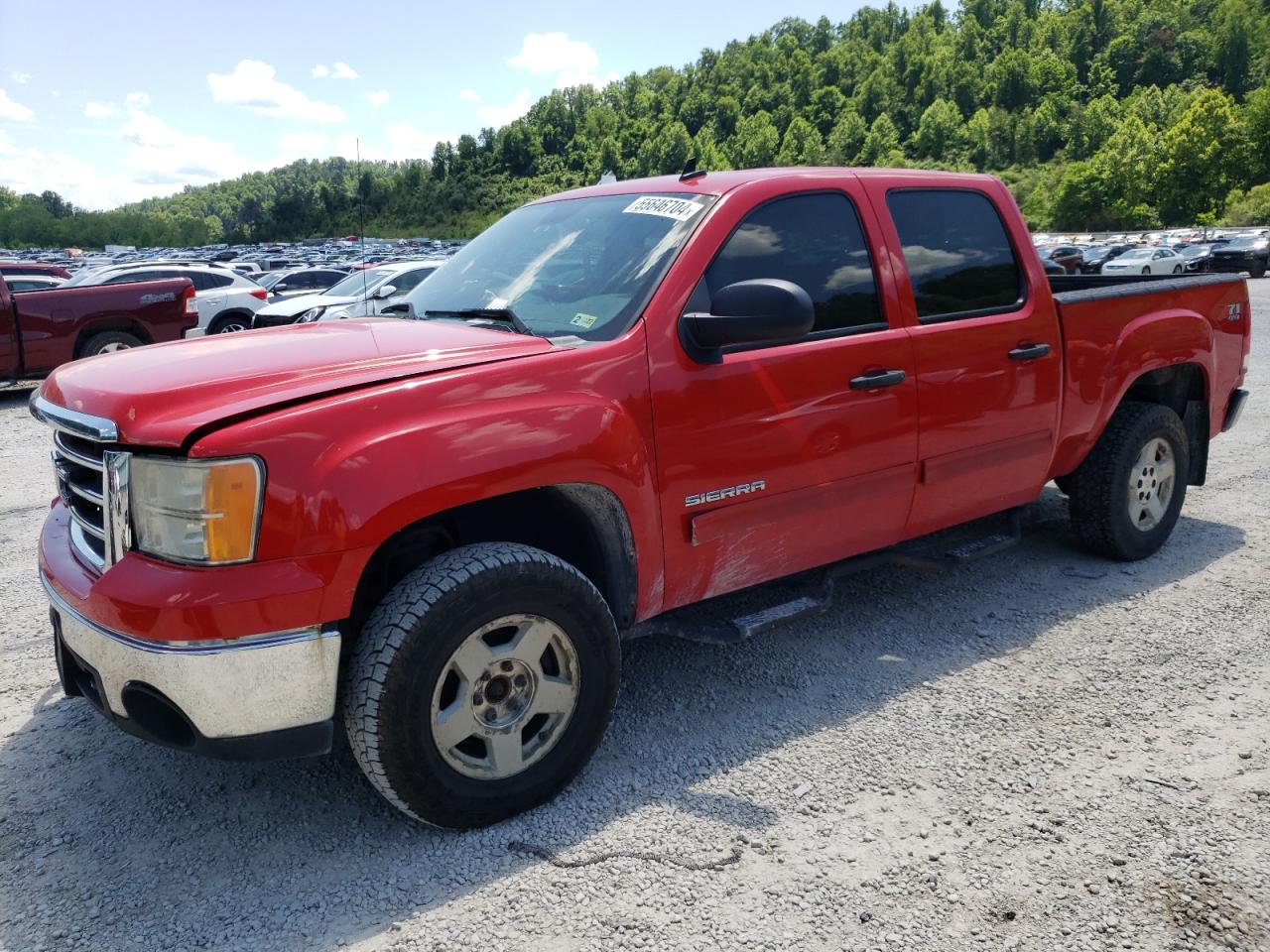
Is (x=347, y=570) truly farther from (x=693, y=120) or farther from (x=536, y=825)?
(x=693, y=120)

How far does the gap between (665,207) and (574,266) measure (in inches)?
15.0

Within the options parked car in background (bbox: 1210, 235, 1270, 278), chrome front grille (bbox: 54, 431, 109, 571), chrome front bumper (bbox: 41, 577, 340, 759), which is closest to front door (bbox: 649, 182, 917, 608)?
chrome front bumper (bbox: 41, 577, 340, 759)

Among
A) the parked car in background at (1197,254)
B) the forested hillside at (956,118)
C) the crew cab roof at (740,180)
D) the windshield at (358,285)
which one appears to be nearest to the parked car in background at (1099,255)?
the parked car in background at (1197,254)

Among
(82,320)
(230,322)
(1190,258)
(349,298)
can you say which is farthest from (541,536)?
(1190,258)

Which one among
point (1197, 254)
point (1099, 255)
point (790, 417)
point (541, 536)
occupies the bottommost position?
point (541, 536)

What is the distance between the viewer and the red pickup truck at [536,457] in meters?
2.49

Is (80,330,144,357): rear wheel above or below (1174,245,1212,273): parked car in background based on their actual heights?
below

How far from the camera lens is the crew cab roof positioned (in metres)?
3.59

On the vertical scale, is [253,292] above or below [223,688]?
above

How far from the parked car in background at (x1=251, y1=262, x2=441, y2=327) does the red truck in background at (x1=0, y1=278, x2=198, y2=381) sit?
1.18 meters

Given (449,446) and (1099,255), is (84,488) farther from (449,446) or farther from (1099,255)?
(1099,255)

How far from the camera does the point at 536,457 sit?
281cm

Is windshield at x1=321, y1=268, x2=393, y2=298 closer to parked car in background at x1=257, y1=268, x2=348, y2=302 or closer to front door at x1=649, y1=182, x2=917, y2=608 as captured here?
front door at x1=649, y1=182, x2=917, y2=608

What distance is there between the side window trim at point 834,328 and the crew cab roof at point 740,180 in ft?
0.25
